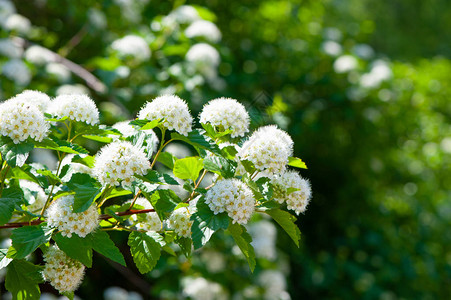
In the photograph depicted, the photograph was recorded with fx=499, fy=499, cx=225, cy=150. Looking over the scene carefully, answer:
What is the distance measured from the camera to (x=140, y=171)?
1134 millimetres

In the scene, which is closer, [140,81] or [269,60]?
[140,81]

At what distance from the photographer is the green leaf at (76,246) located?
112 centimetres

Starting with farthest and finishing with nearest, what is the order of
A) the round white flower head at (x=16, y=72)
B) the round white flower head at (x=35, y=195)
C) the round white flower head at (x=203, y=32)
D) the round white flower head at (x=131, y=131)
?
the round white flower head at (x=203, y=32)
the round white flower head at (x=16, y=72)
the round white flower head at (x=35, y=195)
the round white flower head at (x=131, y=131)

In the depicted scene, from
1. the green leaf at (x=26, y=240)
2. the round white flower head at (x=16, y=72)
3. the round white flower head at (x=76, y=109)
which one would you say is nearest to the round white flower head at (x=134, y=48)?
the round white flower head at (x=16, y=72)

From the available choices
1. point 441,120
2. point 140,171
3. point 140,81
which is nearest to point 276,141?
point 140,171

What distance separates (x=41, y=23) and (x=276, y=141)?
143 inches

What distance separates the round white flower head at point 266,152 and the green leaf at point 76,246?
0.42m

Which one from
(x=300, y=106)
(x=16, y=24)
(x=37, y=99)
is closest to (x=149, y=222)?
(x=37, y=99)

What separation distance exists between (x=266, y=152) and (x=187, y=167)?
0.20 meters

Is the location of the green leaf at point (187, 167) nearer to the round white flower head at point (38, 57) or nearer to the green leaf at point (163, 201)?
the green leaf at point (163, 201)

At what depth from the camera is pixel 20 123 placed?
109cm

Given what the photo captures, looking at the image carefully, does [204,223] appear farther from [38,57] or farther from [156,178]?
[38,57]

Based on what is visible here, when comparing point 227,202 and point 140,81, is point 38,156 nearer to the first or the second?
point 140,81

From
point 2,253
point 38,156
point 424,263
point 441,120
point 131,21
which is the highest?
point 441,120
